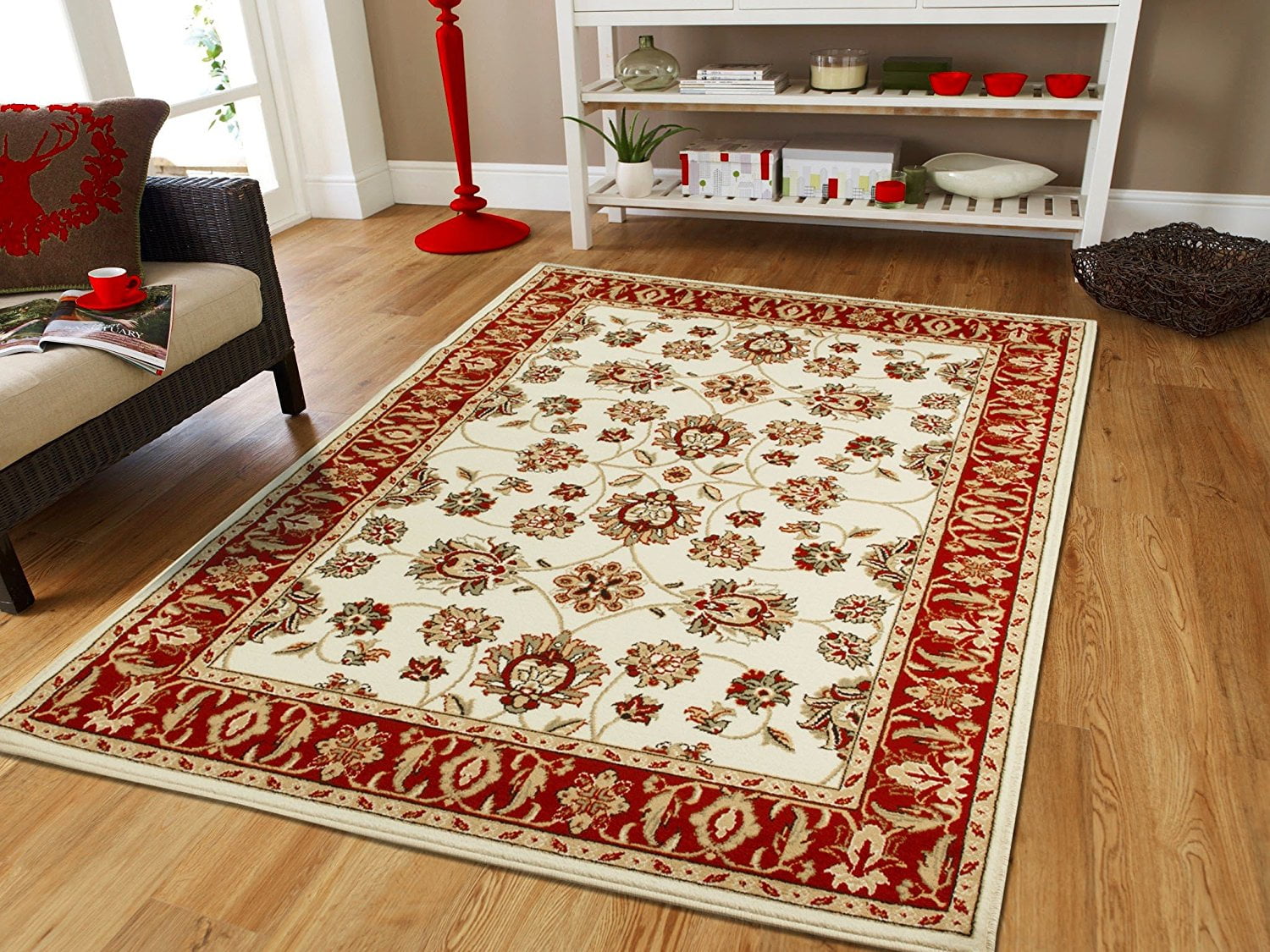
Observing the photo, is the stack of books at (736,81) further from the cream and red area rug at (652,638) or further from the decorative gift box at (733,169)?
the cream and red area rug at (652,638)

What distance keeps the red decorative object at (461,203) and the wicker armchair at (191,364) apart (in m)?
1.32

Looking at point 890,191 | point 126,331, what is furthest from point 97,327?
point 890,191

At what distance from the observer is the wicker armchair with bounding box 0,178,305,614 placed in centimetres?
206

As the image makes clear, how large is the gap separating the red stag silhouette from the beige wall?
2096 millimetres

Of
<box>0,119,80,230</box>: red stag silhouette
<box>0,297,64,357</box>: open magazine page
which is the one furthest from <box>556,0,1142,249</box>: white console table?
<box>0,297,64,357</box>: open magazine page

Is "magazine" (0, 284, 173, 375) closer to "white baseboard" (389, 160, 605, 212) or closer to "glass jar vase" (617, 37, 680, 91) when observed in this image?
"glass jar vase" (617, 37, 680, 91)

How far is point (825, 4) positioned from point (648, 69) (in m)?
0.64

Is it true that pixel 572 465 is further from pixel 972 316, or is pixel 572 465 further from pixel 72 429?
pixel 972 316

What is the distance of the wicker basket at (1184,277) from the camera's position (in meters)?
2.85

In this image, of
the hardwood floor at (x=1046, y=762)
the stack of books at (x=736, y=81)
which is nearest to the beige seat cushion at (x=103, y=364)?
the hardwood floor at (x=1046, y=762)

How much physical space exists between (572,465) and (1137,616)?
1.19 meters

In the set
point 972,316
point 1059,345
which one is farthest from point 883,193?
point 1059,345

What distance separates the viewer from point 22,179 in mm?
2285

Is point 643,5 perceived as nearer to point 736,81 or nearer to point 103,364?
point 736,81
